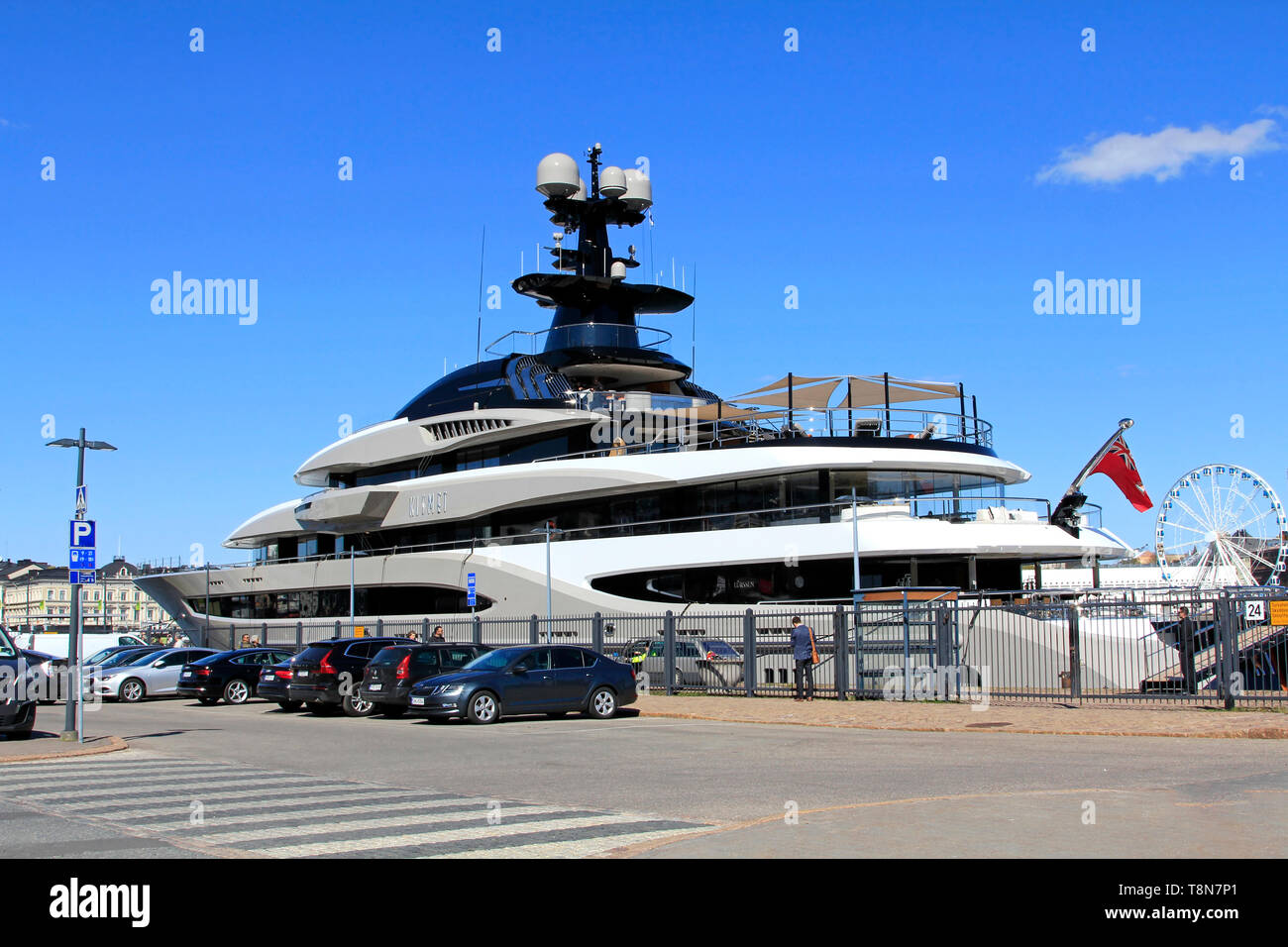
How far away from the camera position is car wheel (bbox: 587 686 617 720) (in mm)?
20859

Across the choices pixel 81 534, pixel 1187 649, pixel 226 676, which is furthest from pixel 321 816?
pixel 226 676

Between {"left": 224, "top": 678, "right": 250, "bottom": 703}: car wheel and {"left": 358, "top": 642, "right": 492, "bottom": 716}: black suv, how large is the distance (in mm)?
6713

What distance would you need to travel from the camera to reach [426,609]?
3891 cm

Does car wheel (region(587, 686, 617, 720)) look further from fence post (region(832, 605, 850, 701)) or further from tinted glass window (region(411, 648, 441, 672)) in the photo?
fence post (region(832, 605, 850, 701))

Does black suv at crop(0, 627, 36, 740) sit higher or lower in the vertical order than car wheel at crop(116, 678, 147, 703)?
higher

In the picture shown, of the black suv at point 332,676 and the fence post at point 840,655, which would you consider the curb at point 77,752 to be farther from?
the fence post at point 840,655

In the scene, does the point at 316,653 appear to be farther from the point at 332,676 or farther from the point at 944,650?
the point at 944,650

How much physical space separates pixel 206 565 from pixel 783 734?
3708 cm

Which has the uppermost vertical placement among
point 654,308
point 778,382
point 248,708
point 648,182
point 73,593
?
point 648,182

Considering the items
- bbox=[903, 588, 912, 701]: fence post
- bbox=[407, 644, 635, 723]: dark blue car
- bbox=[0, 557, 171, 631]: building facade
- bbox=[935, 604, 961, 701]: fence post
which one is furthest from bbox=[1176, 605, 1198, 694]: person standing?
bbox=[0, 557, 171, 631]: building facade

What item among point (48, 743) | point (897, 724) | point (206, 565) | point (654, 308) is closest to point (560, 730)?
Answer: point (897, 724)

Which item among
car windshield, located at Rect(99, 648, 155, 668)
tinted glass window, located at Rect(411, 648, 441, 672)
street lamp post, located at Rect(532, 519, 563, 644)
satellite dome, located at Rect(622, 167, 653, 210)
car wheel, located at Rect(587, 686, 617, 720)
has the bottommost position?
car wheel, located at Rect(587, 686, 617, 720)

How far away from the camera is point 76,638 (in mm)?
16828
